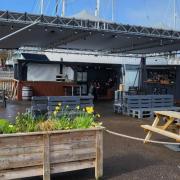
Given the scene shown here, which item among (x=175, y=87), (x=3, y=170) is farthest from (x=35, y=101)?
(x=175, y=87)

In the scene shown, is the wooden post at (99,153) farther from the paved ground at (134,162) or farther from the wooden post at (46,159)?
the wooden post at (46,159)

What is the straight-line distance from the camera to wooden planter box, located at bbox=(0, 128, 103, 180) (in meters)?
5.35

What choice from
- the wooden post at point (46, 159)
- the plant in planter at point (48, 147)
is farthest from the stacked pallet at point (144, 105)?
the wooden post at point (46, 159)

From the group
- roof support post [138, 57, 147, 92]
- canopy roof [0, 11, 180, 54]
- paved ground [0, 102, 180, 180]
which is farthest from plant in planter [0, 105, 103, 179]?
roof support post [138, 57, 147, 92]

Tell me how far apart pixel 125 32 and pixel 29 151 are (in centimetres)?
1173

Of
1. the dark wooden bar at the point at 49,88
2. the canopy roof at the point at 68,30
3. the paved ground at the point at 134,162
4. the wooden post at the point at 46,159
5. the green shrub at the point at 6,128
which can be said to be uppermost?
the canopy roof at the point at 68,30

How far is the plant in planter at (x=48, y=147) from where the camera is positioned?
5.36 m

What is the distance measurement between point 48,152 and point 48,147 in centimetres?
7

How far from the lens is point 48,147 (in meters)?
5.59

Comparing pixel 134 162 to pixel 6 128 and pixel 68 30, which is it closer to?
pixel 6 128

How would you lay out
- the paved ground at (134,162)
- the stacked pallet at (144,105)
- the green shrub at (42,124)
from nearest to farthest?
the green shrub at (42,124) < the paved ground at (134,162) < the stacked pallet at (144,105)

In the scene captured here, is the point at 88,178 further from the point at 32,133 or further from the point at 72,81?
the point at 72,81

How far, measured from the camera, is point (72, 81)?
2509 cm

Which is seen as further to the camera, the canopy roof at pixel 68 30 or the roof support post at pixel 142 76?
the roof support post at pixel 142 76
